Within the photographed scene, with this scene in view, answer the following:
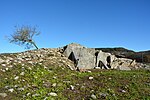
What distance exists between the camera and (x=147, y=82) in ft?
52.4

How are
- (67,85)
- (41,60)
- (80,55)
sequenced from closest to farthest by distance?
(67,85) < (41,60) < (80,55)

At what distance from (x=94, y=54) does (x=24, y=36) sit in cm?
1321

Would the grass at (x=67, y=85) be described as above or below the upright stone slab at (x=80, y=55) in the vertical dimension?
below

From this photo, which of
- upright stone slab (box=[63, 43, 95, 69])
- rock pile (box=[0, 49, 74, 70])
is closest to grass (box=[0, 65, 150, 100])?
rock pile (box=[0, 49, 74, 70])

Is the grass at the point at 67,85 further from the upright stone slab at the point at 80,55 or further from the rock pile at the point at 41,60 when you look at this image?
the upright stone slab at the point at 80,55

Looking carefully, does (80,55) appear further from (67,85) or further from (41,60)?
(67,85)

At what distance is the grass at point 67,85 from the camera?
45.3ft

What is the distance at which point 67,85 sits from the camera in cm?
1523

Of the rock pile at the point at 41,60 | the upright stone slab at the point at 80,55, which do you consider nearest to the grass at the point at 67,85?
the rock pile at the point at 41,60

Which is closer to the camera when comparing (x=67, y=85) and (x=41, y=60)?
(x=67, y=85)

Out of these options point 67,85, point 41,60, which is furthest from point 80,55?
point 67,85

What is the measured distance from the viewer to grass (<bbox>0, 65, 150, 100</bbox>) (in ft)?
45.3

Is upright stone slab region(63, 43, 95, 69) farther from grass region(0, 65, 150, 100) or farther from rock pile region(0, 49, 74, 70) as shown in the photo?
grass region(0, 65, 150, 100)

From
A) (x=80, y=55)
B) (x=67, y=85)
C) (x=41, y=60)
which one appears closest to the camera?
(x=67, y=85)
